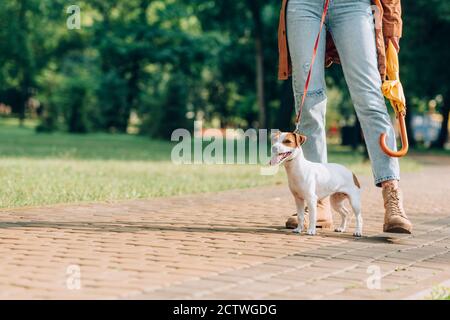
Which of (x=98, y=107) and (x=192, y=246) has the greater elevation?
(x=98, y=107)

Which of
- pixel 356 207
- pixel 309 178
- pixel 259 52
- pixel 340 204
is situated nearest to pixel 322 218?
pixel 340 204

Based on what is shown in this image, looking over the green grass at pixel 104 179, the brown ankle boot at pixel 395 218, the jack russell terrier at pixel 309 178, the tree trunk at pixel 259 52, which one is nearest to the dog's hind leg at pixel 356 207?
the jack russell terrier at pixel 309 178

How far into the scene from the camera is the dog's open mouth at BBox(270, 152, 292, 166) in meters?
6.19

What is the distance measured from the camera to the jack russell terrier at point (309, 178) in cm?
627

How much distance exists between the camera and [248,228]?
7008 mm

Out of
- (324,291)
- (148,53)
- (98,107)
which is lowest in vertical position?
(324,291)

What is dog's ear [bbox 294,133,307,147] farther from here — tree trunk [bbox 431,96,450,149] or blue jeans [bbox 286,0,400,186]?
tree trunk [bbox 431,96,450,149]

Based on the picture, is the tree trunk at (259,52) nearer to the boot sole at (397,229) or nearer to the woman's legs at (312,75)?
the woman's legs at (312,75)

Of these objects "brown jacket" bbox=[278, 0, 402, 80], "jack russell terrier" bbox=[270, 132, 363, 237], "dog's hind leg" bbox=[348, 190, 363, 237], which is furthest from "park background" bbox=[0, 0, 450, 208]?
"brown jacket" bbox=[278, 0, 402, 80]

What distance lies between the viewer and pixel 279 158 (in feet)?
20.5

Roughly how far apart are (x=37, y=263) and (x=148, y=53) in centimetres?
4191

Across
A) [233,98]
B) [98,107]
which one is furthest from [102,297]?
[233,98]

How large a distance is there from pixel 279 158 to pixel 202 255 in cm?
112

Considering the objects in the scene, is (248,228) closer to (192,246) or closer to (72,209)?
(192,246)
